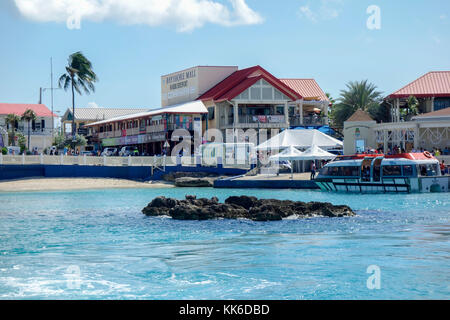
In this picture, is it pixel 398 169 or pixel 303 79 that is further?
pixel 303 79

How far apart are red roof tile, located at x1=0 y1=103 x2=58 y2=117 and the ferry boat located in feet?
161

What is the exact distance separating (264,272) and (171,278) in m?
1.97

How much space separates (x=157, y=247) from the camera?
1708cm

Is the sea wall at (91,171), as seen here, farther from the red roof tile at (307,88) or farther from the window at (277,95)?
the red roof tile at (307,88)

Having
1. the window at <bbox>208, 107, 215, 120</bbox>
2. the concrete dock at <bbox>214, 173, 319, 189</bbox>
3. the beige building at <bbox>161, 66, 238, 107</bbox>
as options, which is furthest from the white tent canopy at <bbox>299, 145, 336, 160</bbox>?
the beige building at <bbox>161, 66, 238, 107</bbox>

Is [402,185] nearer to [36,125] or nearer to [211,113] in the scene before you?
[211,113]

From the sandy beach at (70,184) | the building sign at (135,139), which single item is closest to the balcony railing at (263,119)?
the building sign at (135,139)

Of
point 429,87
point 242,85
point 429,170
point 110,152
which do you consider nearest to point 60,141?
point 110,152

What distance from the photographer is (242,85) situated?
2406 inches

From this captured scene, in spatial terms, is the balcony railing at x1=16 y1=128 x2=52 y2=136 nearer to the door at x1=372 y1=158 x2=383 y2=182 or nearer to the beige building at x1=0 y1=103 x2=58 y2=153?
the beige building at x1=0 y1=103 x2=58 y2=153

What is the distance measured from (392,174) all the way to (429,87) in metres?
25.8

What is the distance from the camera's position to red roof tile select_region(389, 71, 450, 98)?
5959 cm
